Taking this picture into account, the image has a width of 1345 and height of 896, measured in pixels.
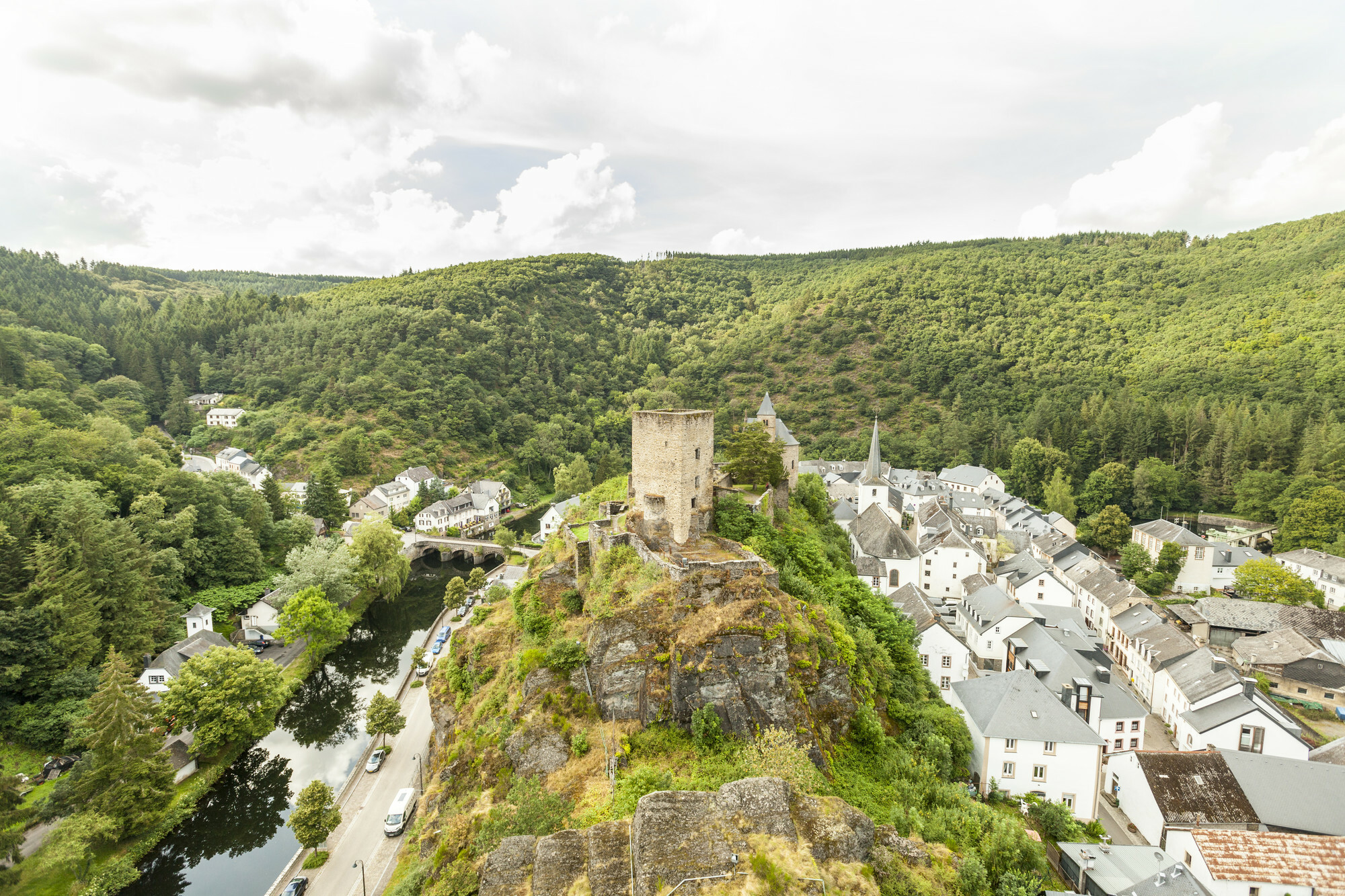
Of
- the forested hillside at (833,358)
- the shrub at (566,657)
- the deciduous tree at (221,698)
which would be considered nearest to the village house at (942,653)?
the shrub at (566,657)

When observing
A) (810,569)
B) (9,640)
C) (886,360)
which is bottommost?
(9,640)

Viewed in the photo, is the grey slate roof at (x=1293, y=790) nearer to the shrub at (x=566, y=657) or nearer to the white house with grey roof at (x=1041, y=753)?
the white house with grey roof at (x=1041, y=753)

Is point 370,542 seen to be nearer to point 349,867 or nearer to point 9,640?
point 9,640

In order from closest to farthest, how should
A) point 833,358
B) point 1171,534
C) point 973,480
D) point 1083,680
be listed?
point 1083,680
point 1171,534
point 973,480
point 833,358

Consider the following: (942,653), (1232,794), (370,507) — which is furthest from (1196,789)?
(370,507)

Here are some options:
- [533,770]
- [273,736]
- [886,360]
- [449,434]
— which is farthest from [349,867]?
[886,360]

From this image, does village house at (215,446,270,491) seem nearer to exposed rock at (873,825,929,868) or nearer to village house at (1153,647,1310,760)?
exposed rock at (873,825,929,868)

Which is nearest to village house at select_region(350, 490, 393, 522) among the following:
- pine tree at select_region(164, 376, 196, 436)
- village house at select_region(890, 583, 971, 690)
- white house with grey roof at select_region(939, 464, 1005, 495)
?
pine tree at select_region(164, 376, 196, 436)

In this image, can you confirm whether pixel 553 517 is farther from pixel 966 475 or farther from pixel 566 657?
pixel 966 475
